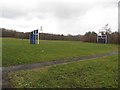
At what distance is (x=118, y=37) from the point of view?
61.7 metres

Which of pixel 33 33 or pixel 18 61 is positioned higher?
pixel 33 33

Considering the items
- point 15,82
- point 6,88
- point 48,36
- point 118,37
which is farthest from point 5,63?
point 48,36

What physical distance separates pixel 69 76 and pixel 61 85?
1.79 metres

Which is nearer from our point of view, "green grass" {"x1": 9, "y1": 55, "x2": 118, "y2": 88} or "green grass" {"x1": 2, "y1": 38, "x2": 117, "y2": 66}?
"green grass" {"x1": 9, "y1": 55, "x2": 118, "y2": 88}

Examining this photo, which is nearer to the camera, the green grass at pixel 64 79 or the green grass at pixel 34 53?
the green grass at pixel 64 79

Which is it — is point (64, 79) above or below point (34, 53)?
below

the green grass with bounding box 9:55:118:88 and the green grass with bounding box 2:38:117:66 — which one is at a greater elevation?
the green grass with bounding box 2:38:117:66

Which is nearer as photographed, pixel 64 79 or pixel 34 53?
pixel 64 79

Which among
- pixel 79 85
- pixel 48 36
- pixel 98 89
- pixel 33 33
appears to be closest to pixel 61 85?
pixel 79 85

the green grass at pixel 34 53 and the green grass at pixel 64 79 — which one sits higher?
the green grass at pixel 34 53

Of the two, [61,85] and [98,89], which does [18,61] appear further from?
[98,89]

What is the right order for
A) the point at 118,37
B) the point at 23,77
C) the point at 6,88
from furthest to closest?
1. the point at 118,37
2. the point at 23,77
3. the point at 6,88

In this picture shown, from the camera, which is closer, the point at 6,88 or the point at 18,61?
the point at 6,88

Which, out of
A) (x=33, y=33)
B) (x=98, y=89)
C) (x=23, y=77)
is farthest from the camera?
(x=33, y=33)
